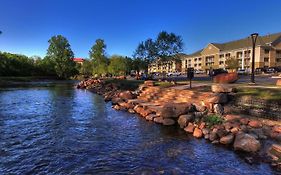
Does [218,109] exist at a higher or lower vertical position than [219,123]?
higher

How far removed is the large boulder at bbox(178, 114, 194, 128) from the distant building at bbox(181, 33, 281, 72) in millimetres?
87734

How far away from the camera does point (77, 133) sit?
16.2 metres

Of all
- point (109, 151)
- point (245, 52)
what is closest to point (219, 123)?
point (109, 151)

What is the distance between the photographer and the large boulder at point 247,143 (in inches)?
494

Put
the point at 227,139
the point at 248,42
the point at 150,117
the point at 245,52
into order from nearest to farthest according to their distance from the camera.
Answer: the point at 227,139, the point at 150,117, the point at 245,52, the point at 248,42

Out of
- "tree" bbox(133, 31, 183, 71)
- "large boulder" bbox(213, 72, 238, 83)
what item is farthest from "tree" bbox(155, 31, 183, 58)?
"large boulder" bbox(213, 72, 238, 83)

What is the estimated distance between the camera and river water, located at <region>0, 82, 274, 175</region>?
10.5 meters

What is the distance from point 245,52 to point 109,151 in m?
102

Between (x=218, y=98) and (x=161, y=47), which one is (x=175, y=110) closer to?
(x=218, y=98)

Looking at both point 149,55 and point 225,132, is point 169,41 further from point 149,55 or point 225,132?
point 225,132

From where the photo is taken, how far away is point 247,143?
12750mm

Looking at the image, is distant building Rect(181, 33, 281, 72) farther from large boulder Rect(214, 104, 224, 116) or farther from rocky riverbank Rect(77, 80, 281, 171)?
large boulder Rect(214, 104, 224, 116)

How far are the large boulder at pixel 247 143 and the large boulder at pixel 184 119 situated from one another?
4368 millimetres

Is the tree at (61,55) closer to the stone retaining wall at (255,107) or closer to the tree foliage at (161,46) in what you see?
the tree foliage at (161,46)
